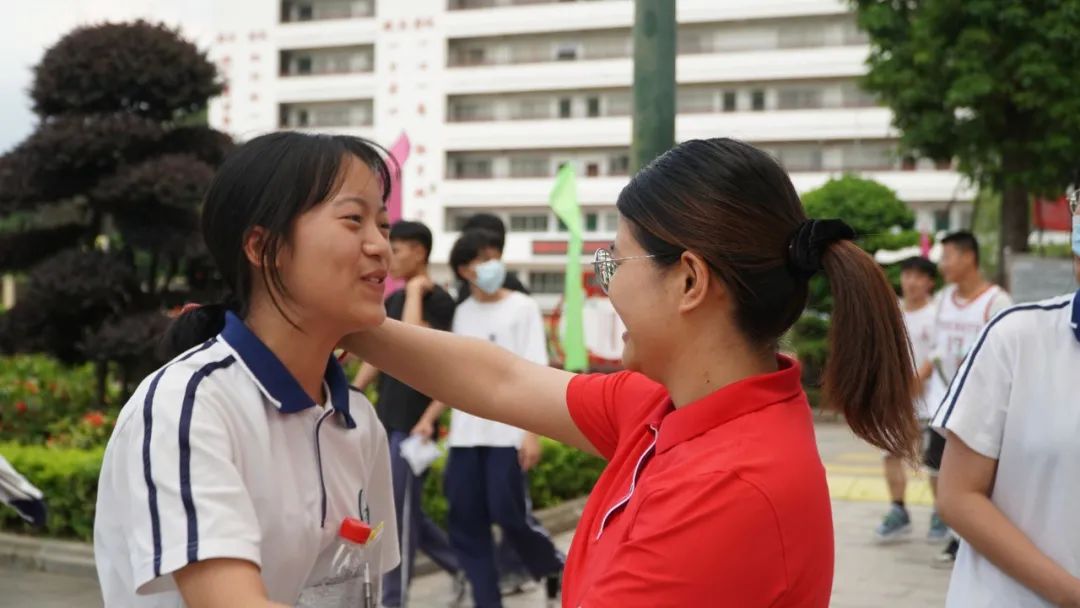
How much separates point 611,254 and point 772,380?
339 mm

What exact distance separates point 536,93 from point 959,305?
40.5 m

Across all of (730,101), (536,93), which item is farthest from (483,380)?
(536,93)

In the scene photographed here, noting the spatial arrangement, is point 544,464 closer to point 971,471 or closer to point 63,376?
point 63,376

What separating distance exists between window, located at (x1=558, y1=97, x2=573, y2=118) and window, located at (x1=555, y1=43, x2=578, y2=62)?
151 cm

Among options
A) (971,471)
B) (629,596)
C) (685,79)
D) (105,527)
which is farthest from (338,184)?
(685,79)

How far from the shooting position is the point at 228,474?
5.97 feet

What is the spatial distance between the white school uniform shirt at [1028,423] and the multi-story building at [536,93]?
40910 millimetres

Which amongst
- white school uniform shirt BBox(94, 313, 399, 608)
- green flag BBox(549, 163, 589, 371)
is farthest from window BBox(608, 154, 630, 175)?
white school uniform shirt BBox(94, 313, 399, 608)

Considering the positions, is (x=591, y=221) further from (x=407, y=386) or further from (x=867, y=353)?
(x=867, y=353)

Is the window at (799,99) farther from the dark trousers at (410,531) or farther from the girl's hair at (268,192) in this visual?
the girl's hair at (268,192)

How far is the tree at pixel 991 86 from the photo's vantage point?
17.6 metres

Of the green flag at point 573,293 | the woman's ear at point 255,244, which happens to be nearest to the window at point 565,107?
the green flag at point 573,293

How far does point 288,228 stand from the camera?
6.62 feet

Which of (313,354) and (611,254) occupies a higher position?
(611,254)
